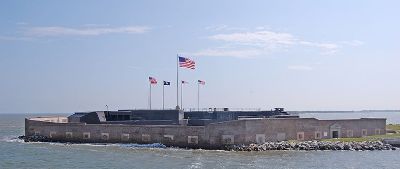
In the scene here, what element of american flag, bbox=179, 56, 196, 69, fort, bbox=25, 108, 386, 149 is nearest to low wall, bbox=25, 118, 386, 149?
fort, bbox=25, 108, 386, 149

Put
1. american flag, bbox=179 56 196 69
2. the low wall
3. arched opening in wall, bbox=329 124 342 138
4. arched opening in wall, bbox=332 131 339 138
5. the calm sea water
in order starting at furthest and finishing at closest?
american flag, bbox=179 56 196 69 → arched opening in wall, bbox=332 131 339 138 → arched opening in wall, bbox=329 124 342 138 → the low wall → the calm sea water

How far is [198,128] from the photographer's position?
55031mm

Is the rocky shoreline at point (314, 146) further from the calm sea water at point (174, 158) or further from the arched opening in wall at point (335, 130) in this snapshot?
the arched opening in wall at point (335, 130)

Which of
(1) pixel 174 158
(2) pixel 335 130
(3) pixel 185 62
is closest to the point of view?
(1) pixel 174 158

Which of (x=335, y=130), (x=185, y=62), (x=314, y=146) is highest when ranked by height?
(x=185, y=62)

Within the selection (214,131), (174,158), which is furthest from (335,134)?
(174,158)

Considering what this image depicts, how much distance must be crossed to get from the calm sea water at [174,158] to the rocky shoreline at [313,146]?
1912 millimetres

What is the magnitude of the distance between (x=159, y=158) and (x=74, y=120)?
28021 mm

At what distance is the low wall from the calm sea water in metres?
2.00

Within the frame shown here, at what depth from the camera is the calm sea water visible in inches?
1679

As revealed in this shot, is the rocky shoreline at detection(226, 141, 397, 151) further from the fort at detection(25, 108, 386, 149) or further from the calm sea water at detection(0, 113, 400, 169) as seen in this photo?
the calm sea water at detection(0, 113, 400, 169)

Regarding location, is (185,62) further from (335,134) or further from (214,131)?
(335,134)

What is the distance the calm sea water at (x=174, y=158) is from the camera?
1679 inches

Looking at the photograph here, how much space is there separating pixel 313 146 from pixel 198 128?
34.9ft
